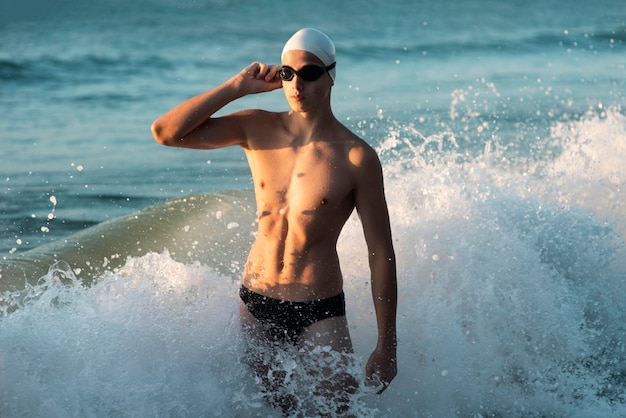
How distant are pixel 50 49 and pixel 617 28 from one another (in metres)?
13.6

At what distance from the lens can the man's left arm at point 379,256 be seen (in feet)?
12.8

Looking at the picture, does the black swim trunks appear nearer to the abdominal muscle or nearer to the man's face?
the abdominal muscle

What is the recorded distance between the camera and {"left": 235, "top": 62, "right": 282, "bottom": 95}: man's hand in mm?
3957

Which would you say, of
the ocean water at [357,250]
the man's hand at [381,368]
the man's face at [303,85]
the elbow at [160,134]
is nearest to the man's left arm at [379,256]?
the man's hand at [381,368]

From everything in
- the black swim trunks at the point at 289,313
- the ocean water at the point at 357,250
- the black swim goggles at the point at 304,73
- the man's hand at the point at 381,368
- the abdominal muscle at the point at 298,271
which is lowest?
the ocean water at the point at 357,250

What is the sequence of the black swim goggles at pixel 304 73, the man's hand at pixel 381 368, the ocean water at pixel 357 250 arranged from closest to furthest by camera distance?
the black swim goggles at pixel 304 73
the man's hand at pixel 381 368
the ocean water at pixel 357 250

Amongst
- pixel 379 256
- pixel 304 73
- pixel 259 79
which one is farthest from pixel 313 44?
pixel 379 256

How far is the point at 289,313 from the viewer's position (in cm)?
404

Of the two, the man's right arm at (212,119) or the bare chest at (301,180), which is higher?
the man's right arm at (212,119)

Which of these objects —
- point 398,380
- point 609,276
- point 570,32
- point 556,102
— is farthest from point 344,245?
point 570,32

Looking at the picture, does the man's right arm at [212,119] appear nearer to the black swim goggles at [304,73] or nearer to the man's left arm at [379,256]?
the black swim goggles at [304,73]

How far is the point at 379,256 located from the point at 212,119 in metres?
0.90

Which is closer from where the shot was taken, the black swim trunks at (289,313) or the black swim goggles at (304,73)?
the black swim goggles at (304,73)

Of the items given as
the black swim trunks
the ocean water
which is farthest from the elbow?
the ocean water
